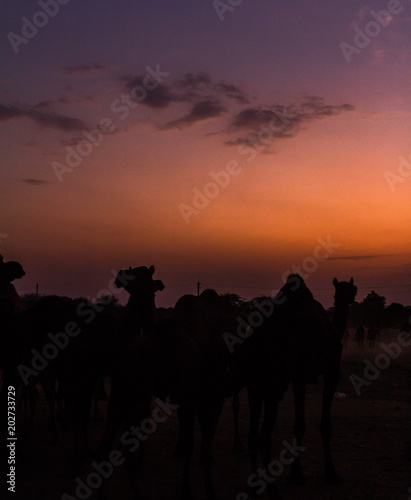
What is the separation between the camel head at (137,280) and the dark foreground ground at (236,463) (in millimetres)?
3046

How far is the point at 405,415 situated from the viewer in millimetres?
15453

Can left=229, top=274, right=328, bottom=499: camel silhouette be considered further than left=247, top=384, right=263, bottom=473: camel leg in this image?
No

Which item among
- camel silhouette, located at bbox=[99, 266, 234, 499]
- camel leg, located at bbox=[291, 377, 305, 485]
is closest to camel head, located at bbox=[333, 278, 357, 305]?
camel leg, located at bbox=[291, 377, 305, 485]

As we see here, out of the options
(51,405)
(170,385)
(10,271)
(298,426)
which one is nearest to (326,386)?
(298,426)

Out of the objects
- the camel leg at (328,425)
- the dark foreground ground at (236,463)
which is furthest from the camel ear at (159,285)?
the camel leg at (328,425)

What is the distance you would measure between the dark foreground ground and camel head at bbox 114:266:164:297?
3046 mm

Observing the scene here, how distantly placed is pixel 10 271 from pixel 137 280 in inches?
93.8

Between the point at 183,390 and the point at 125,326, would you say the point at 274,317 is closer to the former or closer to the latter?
the point at 183,390

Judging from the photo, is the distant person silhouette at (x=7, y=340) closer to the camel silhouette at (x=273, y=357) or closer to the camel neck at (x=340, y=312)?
the camel silhouette at (x=273, y=357)

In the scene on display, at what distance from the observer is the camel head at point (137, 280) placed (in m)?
9.46

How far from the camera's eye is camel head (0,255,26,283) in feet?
32.0

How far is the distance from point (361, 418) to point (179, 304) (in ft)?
22.3

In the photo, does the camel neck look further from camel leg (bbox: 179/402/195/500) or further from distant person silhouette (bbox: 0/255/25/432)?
distant person silhouette (bbox: 0/255/25/432)

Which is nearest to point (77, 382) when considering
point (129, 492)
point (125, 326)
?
point (125, 326)
